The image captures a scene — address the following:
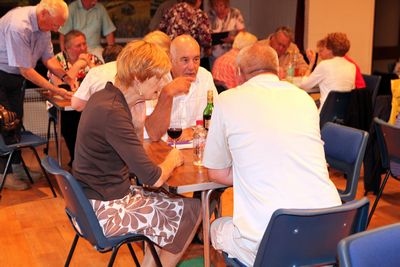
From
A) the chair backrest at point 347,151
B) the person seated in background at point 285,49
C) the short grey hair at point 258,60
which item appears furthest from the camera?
the person seated in background at point 285,49

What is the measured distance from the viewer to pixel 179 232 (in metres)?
2.84

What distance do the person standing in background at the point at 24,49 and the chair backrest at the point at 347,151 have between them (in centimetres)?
223

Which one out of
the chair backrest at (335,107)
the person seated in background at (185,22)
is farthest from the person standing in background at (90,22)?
the chair backrest at (335,107)

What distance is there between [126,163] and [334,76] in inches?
115

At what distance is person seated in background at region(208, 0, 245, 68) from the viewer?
270 inches

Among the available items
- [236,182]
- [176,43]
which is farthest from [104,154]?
[176,43]

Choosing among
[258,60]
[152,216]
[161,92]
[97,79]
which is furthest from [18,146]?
[258,60]

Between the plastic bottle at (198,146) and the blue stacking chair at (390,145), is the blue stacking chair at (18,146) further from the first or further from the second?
the blue stacking chair at (390,145)

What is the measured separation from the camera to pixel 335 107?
5.09m

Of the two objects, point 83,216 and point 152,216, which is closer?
point 83,216

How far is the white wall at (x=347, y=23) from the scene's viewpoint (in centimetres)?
714

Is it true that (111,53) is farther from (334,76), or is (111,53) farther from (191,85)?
(334,76)

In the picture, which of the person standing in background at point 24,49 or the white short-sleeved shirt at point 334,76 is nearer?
the person standing in background at point 24,49

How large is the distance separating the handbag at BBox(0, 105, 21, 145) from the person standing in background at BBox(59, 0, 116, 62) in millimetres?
1864
